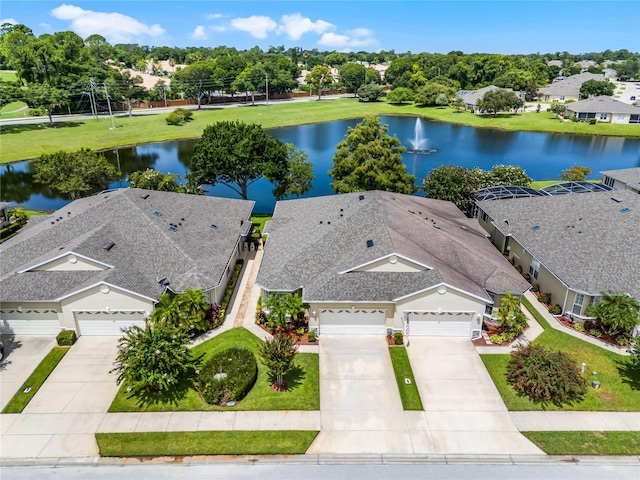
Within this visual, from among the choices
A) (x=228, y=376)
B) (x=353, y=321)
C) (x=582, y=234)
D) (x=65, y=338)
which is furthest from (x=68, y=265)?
(x=582, y=234)

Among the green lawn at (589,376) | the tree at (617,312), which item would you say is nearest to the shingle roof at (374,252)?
the green lawn at (589,376)

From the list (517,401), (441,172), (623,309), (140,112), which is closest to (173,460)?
(517,401)

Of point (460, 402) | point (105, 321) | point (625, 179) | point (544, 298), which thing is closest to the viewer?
point (460, 402)

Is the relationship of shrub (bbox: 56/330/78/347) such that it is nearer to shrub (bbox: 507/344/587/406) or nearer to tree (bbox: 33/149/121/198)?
shrub (bbox: 507/344/587/406)

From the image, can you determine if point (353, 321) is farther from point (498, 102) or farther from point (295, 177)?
point (498, 102)

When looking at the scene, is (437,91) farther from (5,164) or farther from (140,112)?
(5,164)

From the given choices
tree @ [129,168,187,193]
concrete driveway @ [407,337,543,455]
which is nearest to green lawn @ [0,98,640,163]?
tree @ [129,168,187,193]

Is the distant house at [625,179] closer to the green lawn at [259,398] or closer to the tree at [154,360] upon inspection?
the green lawn at [259,398]
